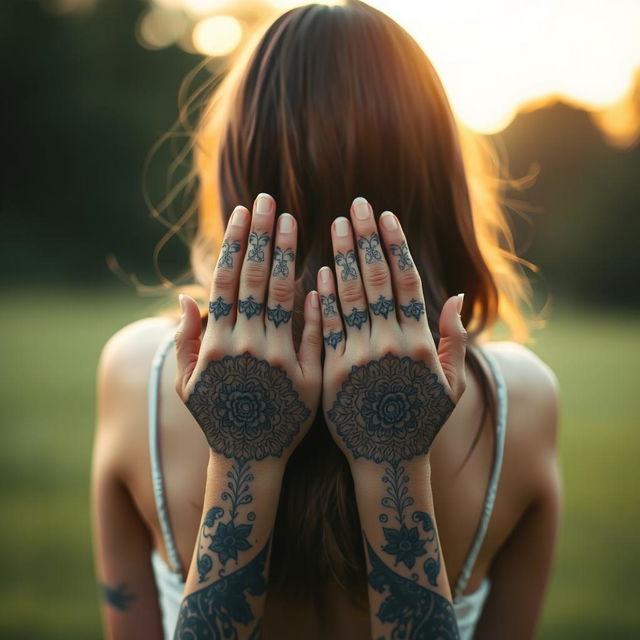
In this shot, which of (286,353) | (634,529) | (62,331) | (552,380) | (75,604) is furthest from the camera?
(62,331)

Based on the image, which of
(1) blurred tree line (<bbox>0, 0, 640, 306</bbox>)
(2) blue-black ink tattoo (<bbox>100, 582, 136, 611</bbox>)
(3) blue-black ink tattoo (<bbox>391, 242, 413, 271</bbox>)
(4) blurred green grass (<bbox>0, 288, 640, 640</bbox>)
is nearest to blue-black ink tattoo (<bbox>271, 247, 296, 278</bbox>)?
(3) blue-black ink tattoo (<bbox>391, 242, 413, 271</bbox>)

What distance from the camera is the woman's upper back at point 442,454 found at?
1500 millimetres

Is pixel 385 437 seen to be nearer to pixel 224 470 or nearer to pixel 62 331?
pixel 224 470

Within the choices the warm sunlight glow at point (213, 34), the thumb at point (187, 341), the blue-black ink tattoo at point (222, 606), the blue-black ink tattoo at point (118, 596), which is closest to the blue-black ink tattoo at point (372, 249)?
the thumb at point (187, 341)

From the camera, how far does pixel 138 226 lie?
28.7 m

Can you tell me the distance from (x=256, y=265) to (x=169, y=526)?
0.62 m

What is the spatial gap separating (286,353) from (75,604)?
3497 millimetres

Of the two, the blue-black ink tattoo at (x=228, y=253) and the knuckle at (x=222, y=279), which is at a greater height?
the blue-black ink tattoo at (x=228, y=253)

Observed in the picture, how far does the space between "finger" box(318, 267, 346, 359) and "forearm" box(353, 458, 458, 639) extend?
23 centimetres

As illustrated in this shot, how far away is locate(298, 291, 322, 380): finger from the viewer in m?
1.36

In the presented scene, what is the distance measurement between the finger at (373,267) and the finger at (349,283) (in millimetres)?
15

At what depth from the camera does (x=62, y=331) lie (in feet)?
48.1

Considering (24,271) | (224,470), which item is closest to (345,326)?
(224,470)

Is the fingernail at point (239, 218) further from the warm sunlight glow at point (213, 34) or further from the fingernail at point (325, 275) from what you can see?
the warm sunlight glow at point (213, 34)
